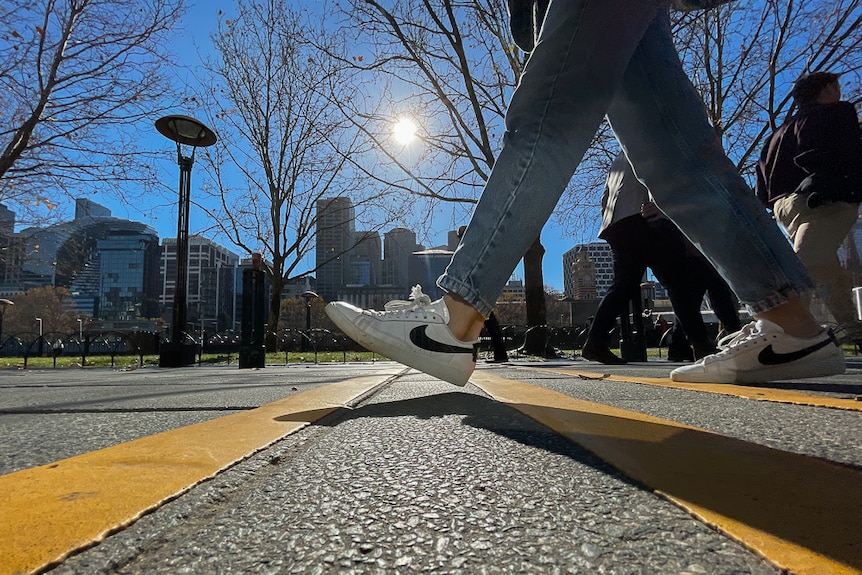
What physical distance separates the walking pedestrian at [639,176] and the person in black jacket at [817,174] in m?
2.10

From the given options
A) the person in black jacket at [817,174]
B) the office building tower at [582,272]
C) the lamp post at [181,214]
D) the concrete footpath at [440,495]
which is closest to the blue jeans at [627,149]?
the concrete footpath at [440,495]

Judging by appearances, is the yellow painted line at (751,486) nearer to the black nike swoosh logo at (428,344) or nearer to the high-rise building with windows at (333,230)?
the black nike swoosh logo at (428,344)

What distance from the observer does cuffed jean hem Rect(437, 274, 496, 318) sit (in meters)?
1.54

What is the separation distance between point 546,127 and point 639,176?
568 mm

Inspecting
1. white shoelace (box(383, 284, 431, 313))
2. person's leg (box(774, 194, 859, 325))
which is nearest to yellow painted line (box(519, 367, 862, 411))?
white shoelace (box(383, 284, 431, 313))

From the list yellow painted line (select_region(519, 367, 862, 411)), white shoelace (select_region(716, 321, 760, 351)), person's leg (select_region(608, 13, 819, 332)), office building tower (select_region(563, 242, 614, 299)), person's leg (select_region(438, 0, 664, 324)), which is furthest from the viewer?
office building tower (select_region(563, 242, 614, 299))

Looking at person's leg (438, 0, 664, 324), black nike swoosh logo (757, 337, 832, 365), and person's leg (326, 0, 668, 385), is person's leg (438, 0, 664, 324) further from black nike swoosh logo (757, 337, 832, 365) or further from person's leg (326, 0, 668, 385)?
black nike swoosh logo (757, 337, 832, 365)

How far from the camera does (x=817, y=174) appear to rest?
3.49 m

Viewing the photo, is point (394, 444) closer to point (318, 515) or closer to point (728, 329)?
point (318, 515)

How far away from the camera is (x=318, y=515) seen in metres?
0.51

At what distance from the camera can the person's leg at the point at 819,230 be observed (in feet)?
12.0

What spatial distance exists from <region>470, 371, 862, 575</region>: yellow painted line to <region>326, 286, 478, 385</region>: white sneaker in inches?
24.2

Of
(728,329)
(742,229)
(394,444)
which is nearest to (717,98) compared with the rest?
(728,329)

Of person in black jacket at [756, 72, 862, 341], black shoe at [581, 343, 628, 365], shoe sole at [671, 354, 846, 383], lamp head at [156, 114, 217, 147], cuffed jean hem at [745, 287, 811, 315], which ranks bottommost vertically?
black shoe at [581, 343, 628, 365]
